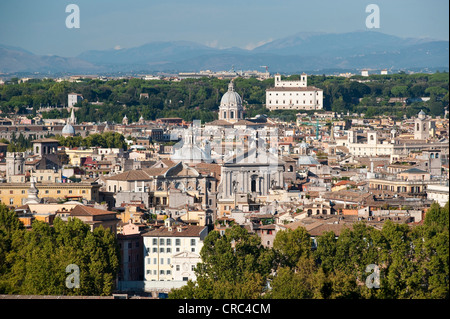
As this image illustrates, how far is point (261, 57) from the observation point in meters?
83.2

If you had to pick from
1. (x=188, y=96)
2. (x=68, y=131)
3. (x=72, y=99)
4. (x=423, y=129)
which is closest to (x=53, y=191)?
(x=68, y=131)

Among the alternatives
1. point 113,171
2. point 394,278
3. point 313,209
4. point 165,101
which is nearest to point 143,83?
point 165,101

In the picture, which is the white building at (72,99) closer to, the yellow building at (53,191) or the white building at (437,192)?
the yellow building at (53,191)

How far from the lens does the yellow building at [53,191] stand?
31734mm

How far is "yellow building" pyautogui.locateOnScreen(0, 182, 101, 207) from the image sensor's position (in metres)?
31.7

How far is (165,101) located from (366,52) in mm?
20167

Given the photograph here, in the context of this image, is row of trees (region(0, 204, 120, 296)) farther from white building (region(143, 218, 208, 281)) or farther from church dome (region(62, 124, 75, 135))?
church dome (region(62, 124, 75, 135))

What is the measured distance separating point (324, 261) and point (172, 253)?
3131 mm

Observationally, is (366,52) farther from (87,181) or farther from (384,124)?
(87,181)

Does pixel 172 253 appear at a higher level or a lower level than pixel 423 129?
higher

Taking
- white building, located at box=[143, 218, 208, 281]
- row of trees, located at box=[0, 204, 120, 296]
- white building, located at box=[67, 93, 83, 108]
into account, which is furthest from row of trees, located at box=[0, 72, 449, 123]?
row of trees, located at box=[0, 204, 120, 296]

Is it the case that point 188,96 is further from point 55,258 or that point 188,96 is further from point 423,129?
point 55,258
